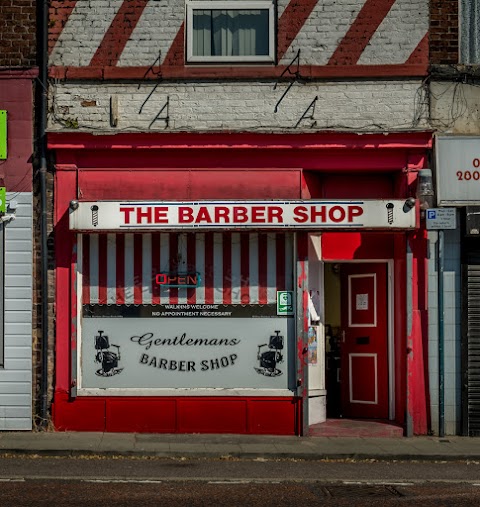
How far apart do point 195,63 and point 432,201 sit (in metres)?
3.84

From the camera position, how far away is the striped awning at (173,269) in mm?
15719

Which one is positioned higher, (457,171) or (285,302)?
(457,171)

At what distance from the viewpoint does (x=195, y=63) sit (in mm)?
15977

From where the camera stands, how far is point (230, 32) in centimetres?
1616

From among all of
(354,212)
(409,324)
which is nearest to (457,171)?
(354,212)

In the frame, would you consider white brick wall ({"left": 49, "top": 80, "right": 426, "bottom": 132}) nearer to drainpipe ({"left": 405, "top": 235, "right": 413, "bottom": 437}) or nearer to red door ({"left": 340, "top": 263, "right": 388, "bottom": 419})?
drainpipe ({"left": 405, "top": 235, "right": 413, "bottom": 437})

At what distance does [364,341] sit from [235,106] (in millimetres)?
4020

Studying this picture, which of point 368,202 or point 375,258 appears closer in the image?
point 368,202

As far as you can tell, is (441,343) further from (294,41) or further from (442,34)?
(294,41)

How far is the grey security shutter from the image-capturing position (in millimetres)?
15766

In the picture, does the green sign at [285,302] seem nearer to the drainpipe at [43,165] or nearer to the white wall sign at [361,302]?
the white wall sign at [361,302]

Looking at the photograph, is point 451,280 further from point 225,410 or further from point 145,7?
point 145,7

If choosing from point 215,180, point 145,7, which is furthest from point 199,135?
point 145,7

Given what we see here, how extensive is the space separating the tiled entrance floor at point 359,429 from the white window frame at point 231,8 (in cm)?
521
